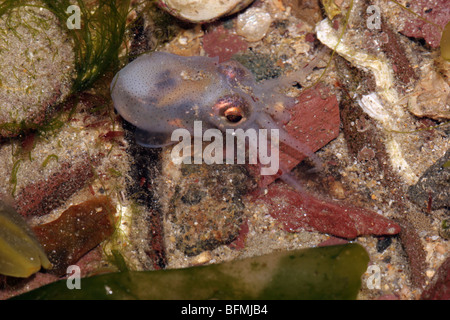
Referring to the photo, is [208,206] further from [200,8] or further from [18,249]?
[200,8]

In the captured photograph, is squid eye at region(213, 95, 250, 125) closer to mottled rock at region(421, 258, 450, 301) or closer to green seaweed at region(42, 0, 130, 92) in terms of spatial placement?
green seaweed at region(42, 0, 130, 92)

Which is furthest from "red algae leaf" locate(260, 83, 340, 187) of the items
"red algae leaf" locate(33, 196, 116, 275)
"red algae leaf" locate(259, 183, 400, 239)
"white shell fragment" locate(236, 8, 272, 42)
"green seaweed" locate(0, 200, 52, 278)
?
"green seaweed" locate(0, 200, 52, 278)

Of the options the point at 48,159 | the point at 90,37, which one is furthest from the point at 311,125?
the point at 48,159

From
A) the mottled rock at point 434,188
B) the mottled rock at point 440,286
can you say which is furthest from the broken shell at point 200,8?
the mottled rock at point 440,286
